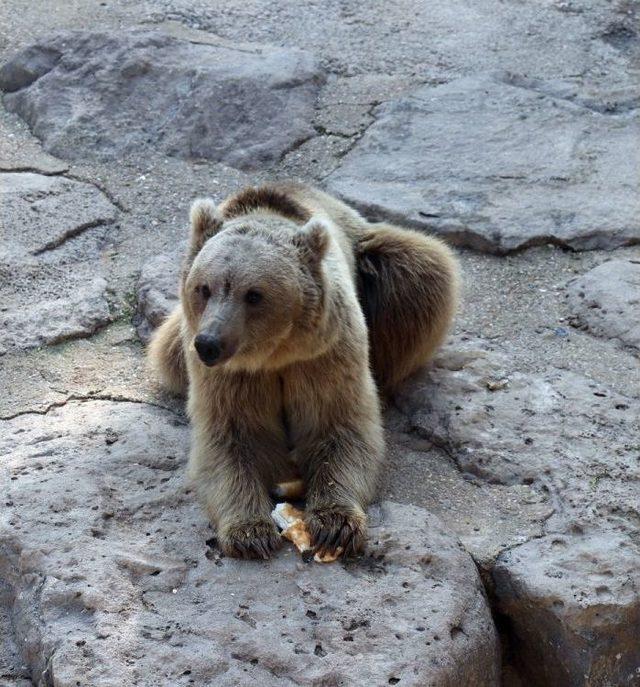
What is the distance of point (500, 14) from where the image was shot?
25.8 ft

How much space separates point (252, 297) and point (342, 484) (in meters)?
0.78

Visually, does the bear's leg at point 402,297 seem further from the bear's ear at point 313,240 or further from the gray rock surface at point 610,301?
the bear's ear at point 313,240

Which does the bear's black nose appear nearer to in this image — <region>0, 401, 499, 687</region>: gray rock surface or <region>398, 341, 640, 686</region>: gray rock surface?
<region>0, 401, 499, 687</region>: gray rock surface

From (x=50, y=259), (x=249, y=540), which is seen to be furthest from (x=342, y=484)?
(x=50, y=259)

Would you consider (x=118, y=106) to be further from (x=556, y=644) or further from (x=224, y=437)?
(x=556, y=644)

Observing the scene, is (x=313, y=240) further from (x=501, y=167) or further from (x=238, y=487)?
(x=501, y=167)

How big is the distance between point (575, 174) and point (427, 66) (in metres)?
1.43

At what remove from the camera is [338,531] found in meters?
4.14

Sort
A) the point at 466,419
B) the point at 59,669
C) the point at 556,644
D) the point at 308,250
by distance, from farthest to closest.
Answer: the point at 466,419
the point at 308,250
the point at 556,644
the point at 59,669

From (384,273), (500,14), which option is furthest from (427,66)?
(384,273)

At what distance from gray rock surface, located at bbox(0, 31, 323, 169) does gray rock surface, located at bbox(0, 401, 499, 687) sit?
8.79 ft

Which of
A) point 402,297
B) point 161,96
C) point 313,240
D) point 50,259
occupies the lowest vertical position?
Answer: point 50,259

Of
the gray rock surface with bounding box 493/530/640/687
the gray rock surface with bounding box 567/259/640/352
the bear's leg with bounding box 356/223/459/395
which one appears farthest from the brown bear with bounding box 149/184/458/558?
the gray rock surface with bounding box 567/259/640/352

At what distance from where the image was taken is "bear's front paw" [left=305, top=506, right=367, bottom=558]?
4121mm
